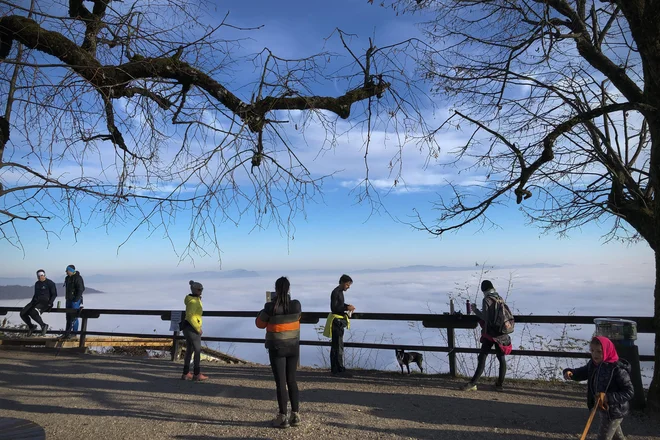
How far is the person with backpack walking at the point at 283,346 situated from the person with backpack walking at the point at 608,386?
3.08 m

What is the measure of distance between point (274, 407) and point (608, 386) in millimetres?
4196

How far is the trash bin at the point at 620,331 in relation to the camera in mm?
6461

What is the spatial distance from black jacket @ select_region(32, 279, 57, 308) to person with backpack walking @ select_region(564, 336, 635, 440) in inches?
506

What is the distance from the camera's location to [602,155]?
7797 mm

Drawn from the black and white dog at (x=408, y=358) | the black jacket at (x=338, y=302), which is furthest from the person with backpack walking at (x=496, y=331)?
the black jacket at (x=338, y=302)

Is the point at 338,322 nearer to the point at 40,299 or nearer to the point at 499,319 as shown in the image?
the point at 499,319

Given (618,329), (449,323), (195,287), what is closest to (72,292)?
(195,287)

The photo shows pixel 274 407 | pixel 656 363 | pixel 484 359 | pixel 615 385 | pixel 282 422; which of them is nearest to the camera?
pixel 615 385

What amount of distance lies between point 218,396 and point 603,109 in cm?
717

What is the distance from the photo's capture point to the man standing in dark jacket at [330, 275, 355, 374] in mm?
8898

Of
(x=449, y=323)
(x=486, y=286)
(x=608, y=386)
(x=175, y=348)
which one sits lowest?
(x=175, y=348)

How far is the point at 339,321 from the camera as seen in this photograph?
351 inches

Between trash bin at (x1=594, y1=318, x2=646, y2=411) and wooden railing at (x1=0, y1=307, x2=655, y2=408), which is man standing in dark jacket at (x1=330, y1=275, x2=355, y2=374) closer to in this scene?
wooden railing at (x1=0, y1=307, x2=655, y2=408)

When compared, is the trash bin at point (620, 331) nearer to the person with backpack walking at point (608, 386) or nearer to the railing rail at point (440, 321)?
the railing rail at point (440, 321)
